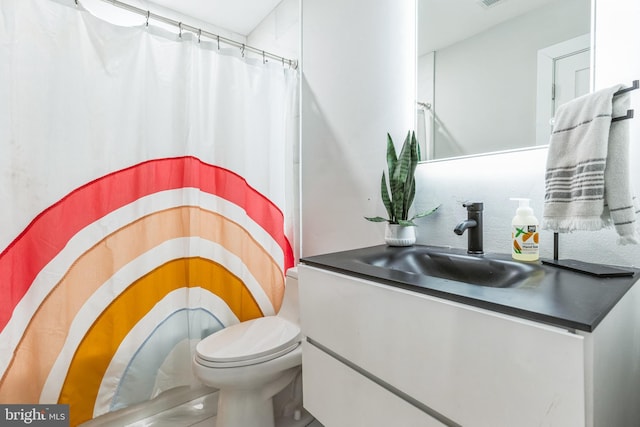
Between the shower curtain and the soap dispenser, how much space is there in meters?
1.11

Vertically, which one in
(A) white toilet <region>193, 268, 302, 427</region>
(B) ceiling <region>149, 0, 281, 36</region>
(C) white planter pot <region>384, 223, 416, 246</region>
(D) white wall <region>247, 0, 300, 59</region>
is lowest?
(A) white toilet <region>193, 268, 302, 427</region>

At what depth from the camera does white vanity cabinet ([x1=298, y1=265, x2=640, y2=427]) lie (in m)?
0.42

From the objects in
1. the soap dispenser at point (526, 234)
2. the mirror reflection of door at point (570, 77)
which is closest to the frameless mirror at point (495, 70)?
the mirror reflection of door at point (570, 77)

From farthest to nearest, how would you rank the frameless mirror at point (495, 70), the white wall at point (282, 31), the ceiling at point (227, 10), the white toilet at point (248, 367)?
1. the ceiling at point (227, 10)
2. the white wall at point (282, 31)
3. the white toilet at point (248, 367)
4. the frameless mirror at point (495, 70)

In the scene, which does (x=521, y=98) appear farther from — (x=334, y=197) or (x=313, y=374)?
(x=313, y=374)

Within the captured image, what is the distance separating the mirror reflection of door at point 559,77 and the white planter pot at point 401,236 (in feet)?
1.60

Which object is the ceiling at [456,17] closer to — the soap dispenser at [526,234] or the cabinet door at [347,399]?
the soap dispenser at [526,234]

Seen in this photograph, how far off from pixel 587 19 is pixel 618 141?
0.40 metres

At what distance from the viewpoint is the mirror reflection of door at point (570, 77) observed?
0.81 m

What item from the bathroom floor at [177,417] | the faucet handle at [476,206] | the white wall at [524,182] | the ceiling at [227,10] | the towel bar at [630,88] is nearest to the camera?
the towel bar at [630,88]

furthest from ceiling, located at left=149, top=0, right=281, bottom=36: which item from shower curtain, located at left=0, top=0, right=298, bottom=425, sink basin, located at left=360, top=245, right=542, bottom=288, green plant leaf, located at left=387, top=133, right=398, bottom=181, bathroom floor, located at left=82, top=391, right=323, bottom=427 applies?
bathroom floor, located at left=82, top=391, right=323, bottom=427

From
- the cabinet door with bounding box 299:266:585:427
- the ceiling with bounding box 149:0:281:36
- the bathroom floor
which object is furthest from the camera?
the ceiling with bounding box 149:0:281:36

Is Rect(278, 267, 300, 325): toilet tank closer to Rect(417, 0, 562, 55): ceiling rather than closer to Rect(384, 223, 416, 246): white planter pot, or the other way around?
Rect(384, 223, 416, 246): white planter pot

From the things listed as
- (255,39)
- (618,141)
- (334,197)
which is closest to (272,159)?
(334,197)
